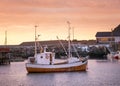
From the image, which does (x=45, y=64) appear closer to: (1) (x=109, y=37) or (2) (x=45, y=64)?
(2) (x=45, y=64)

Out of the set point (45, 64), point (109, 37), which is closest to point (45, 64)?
point (45, 64)

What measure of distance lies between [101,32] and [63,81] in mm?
124248

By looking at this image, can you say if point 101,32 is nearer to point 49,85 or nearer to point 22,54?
point 22,54

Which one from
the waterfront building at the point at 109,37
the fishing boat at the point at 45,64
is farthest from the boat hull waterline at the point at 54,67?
the waterfront building at the point at 109,37

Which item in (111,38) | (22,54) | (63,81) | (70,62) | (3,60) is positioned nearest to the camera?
(63,81)

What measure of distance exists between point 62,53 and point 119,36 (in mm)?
31615

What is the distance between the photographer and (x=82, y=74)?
8138 centimetres

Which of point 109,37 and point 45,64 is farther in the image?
point 109,37

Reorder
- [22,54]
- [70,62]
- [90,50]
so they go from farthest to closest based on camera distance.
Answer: [90,50], [22,54], [70,62]

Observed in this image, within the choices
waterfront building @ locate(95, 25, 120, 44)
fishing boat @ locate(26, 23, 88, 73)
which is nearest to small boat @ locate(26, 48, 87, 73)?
fishing boat @ locate(26, 23, 88, 73)

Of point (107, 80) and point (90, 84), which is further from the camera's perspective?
point (107, 80)

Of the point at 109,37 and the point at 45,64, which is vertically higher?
the point at 109,37

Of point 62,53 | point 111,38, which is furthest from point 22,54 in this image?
point 111,38

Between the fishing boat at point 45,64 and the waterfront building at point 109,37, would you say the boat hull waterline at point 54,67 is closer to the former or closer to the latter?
the fishing boat at point 45,64
